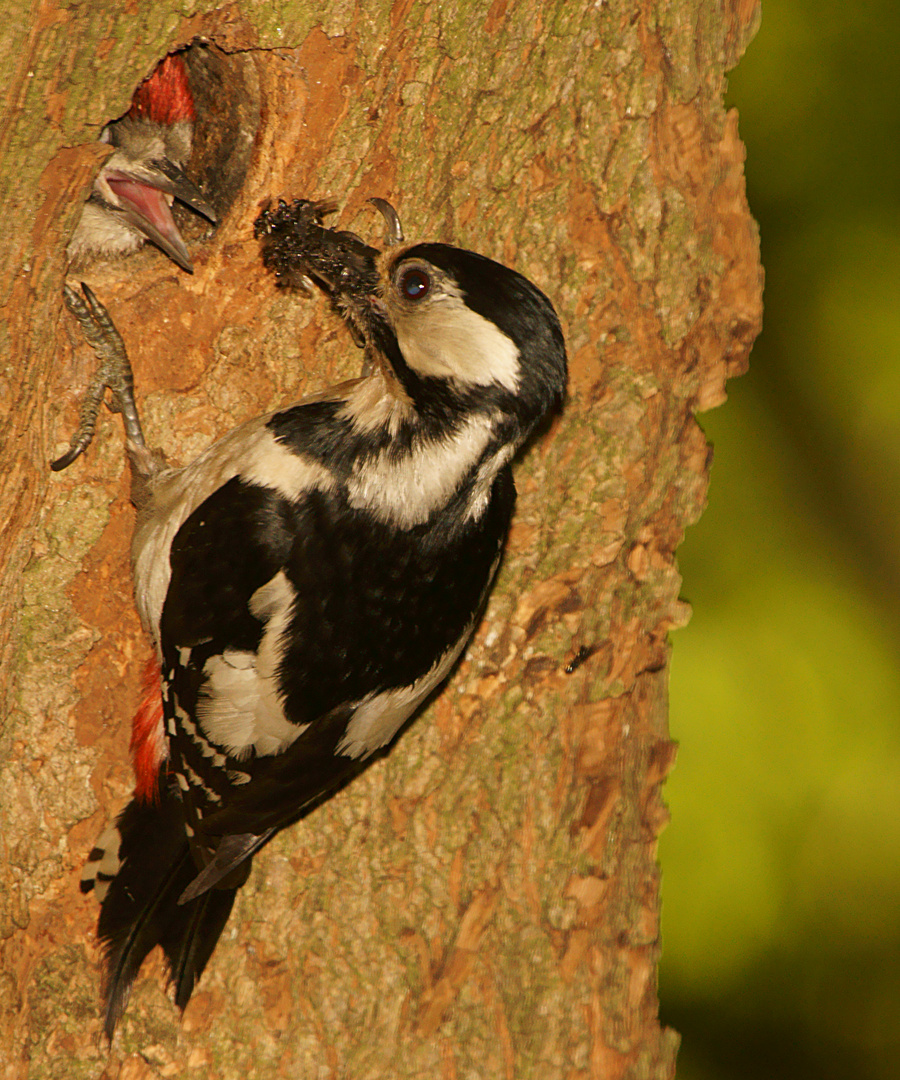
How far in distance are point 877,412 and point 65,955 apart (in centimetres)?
302

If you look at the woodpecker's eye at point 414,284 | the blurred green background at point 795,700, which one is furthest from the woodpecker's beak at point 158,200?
the blurred green background at point 795,700

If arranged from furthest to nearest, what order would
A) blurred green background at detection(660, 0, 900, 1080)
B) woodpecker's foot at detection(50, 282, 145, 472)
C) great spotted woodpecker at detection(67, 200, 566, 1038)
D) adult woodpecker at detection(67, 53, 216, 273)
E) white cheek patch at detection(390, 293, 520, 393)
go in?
blurred green background at detection(660, 0, 900, 1080) → adult woodpecker at detection(67, 53, 216, 273) → woodpecker's foot at detection(50, 282, 145, 472) → great spotted woodpecker at detection(67, 200, 566, 1038) → white cheek patch at detection(390, 293, 520, 393)

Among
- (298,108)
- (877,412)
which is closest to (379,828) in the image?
(298,108)

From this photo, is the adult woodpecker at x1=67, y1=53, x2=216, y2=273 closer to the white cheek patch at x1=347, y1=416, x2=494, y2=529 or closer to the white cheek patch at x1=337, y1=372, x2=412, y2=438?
the white cheek patch at x1=337, y1=372, x2=412, y2=438

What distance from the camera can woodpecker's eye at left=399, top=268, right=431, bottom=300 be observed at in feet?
6.57

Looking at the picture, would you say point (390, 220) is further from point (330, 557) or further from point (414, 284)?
point (330, 557)

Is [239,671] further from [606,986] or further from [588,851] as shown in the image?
[606,986]

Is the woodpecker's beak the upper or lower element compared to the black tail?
upper

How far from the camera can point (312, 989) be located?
2.31m

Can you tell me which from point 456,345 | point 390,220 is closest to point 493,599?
point 456,345

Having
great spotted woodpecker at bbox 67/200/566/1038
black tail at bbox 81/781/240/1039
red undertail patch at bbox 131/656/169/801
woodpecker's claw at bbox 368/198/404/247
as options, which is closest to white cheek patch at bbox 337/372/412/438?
great spotted woodpecker at bbox 67/200/566/1038

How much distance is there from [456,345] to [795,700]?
2224mm

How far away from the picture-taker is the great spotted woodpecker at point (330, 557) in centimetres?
205

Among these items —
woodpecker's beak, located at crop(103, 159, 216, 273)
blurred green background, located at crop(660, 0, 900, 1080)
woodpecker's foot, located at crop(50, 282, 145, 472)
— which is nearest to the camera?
woodpecker's foot, located at crop(50, 282, 145, 472)
